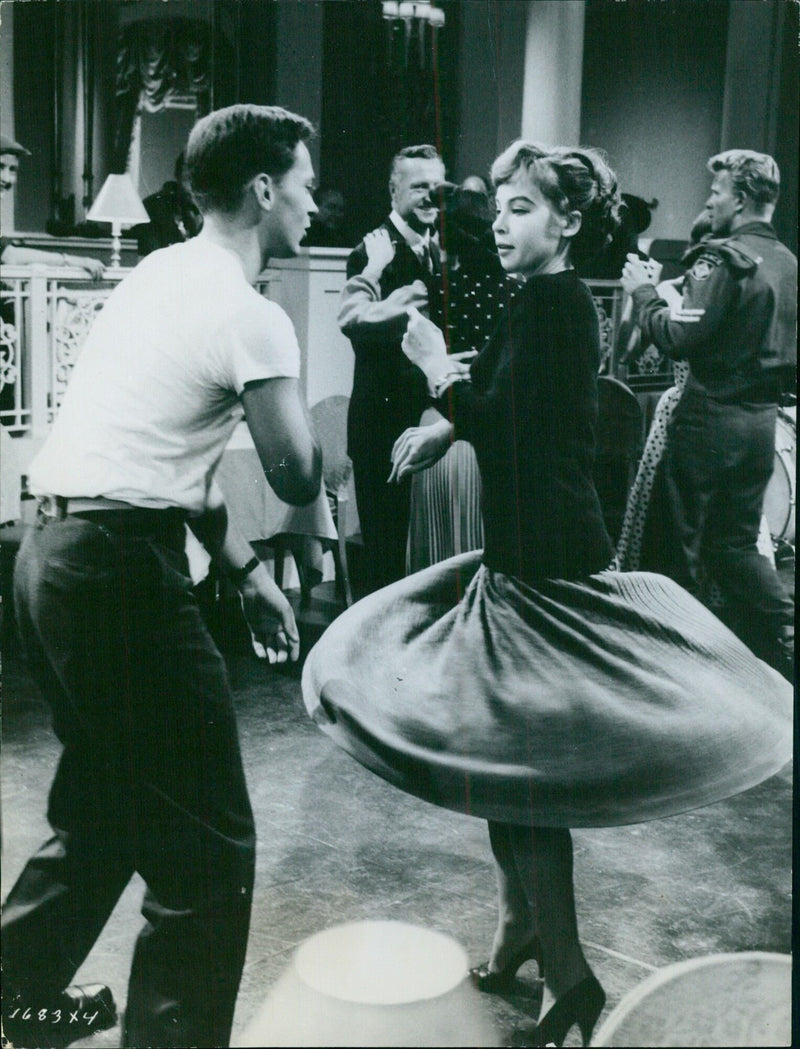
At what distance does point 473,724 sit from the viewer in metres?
2.55

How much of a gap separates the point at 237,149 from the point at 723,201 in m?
1.10

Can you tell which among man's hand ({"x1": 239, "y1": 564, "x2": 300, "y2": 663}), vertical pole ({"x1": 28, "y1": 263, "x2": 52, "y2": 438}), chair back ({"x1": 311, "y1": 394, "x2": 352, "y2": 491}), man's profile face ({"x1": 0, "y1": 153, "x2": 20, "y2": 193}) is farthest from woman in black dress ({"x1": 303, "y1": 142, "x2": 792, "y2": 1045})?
man's profile face ({"x1": 0, "y1": 153, "x2": 20, "y2": 193})

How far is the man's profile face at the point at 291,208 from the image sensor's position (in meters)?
2.54

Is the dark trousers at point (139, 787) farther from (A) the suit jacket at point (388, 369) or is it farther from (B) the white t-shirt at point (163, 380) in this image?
(A) the suit jacket at point (388, 369)

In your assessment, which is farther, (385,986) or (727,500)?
(727,500)

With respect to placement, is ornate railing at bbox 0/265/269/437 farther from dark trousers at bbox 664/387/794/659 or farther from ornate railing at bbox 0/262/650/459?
dark trousers at bbox 664/387/794/659

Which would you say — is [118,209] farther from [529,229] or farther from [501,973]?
[501,973]

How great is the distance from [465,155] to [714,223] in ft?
1.96

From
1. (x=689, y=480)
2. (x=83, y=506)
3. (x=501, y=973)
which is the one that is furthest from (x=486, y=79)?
(x=501, y=973)

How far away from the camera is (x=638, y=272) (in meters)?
2.64

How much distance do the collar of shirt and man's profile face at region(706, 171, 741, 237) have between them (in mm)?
Answer: 639

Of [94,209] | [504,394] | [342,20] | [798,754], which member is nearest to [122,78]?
[94,209]

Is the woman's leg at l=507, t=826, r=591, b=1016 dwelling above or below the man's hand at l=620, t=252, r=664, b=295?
below

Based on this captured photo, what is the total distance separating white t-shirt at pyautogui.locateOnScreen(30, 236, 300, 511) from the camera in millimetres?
2441
